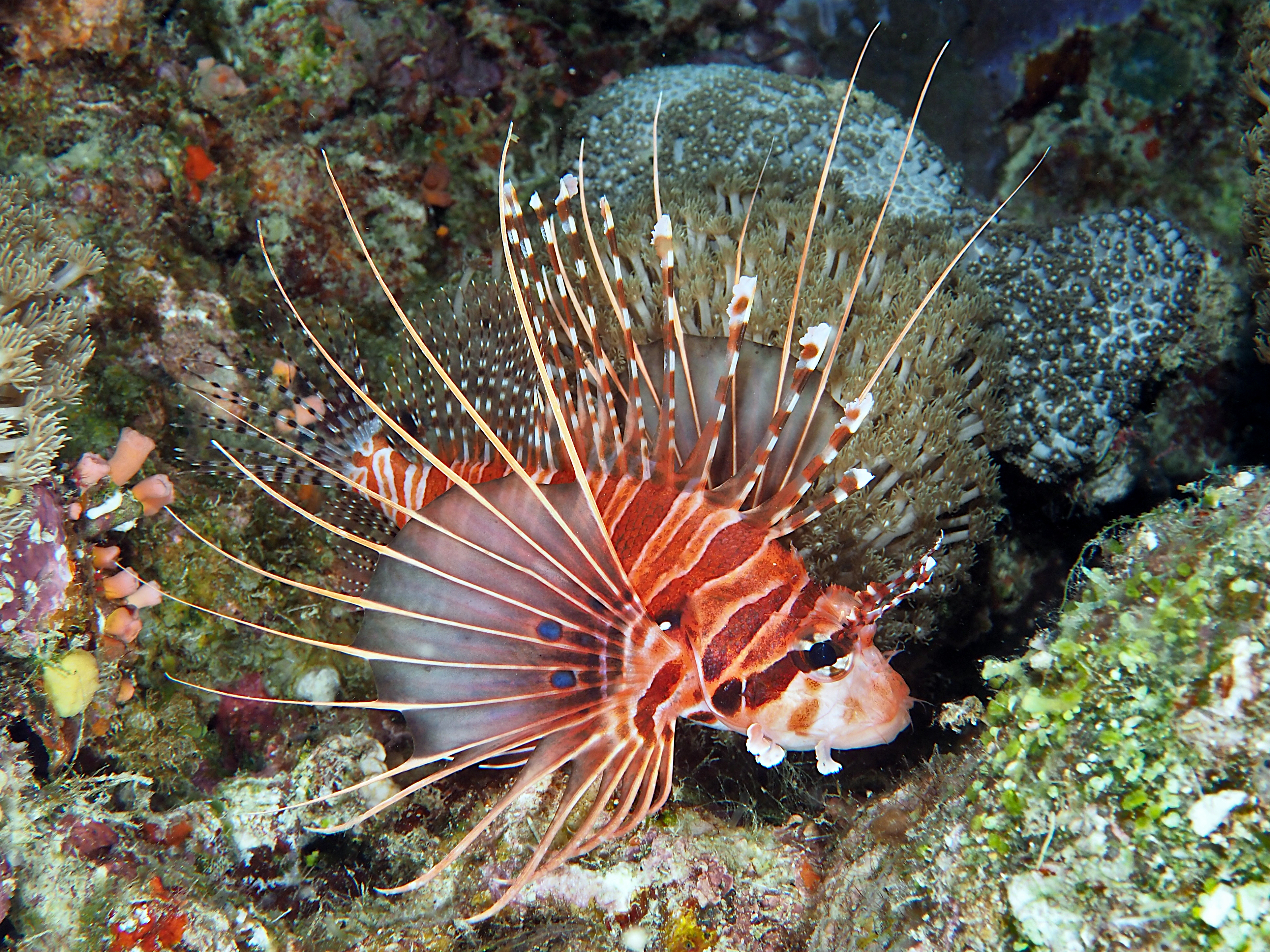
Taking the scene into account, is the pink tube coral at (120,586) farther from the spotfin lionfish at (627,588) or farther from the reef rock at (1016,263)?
the reef rock at (1016,263)

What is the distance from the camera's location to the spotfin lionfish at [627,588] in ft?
7.25

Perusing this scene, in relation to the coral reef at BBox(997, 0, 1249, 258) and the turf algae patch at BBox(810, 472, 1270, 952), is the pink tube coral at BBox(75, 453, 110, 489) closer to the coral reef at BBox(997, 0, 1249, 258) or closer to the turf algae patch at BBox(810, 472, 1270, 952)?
the turf algae patch at BBox(810, 472, 1270, 952)

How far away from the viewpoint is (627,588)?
229cm

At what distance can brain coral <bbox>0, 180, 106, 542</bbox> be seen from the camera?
7.15 ft

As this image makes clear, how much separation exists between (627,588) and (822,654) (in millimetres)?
627

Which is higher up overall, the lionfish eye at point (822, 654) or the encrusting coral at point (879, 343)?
the encrusting coral at point (879, 343)

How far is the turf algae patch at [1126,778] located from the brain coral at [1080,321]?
5.92ft

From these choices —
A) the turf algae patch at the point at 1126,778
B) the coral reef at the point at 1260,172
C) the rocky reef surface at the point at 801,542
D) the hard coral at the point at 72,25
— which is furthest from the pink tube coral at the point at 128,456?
the coral reef at the point at 1260,172

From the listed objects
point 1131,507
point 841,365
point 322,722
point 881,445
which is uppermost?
point 841,365

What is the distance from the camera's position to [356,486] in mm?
1999

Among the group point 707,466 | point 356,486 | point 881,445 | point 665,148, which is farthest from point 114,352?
point 881,445

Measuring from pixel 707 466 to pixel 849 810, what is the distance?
51.6 inches

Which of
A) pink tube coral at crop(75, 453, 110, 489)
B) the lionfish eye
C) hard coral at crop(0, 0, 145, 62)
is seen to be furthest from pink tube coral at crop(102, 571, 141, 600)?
hard coral at crop(0, 0, 145, 62)

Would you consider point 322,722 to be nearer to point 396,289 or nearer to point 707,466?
point 707,466
